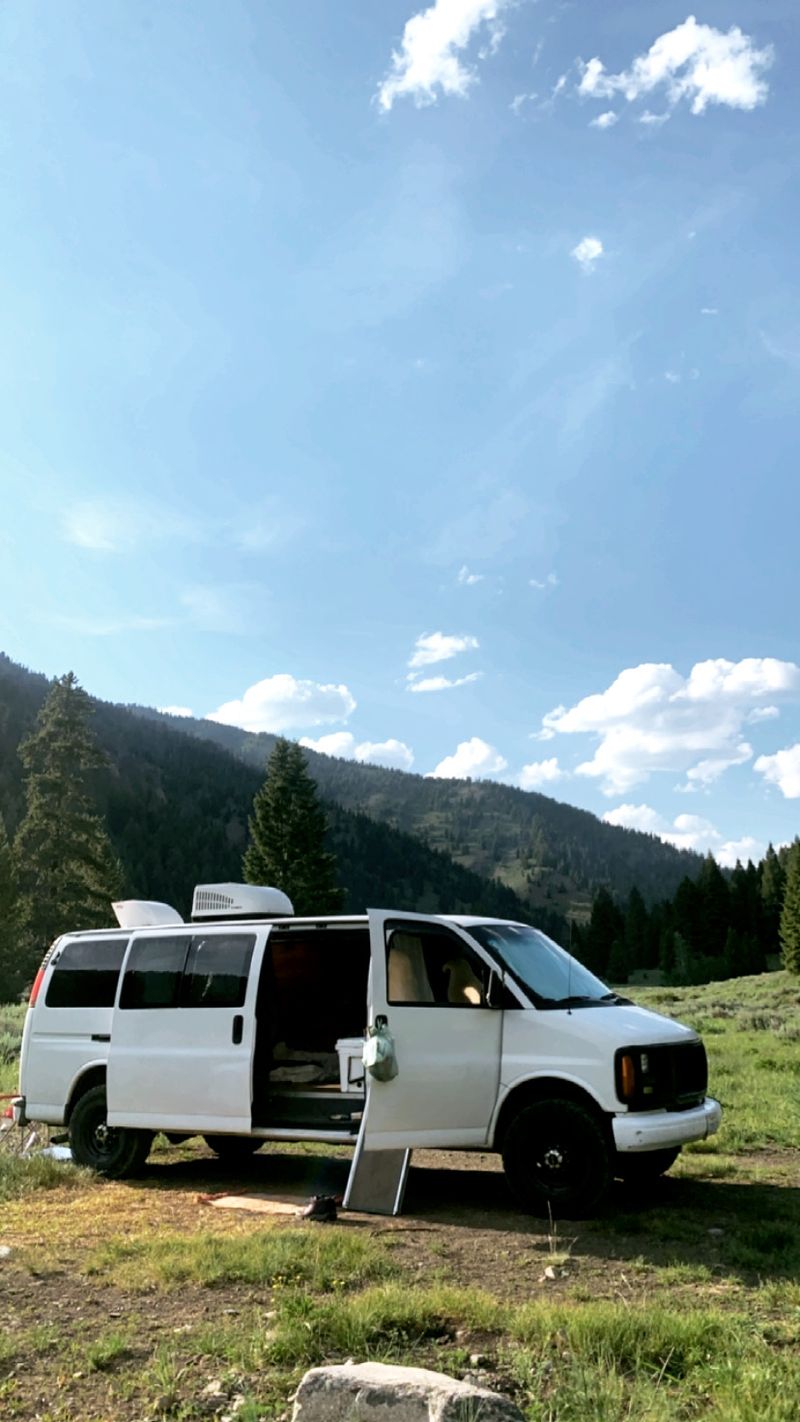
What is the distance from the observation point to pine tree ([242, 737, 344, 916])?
161 ft

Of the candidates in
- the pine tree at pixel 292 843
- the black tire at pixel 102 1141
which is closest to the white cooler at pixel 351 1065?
the black tire at pixel 102 1141

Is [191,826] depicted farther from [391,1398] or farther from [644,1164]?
[391,1398]

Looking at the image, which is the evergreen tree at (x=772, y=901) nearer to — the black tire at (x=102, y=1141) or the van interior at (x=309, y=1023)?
the van interior at (x=309, y=1023)

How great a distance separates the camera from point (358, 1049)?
30.2 ft

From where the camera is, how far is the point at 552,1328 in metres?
4.97

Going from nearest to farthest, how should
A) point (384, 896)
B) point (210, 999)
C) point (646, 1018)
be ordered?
point (646, 1018) < point (210, 999) < point (384, 896)

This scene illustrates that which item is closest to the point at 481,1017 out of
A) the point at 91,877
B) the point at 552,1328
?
the point at 552,1328

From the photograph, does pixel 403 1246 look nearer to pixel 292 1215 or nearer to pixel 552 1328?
pixel 292 1215

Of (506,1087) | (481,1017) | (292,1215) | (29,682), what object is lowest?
(292,1215)

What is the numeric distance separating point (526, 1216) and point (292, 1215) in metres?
1.82

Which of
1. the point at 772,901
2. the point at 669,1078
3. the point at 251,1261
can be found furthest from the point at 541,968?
the point at 772,901

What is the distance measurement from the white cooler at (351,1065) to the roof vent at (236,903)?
1.41 m

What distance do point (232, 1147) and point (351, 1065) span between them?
2634 mm

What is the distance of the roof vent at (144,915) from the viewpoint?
10734 mm
